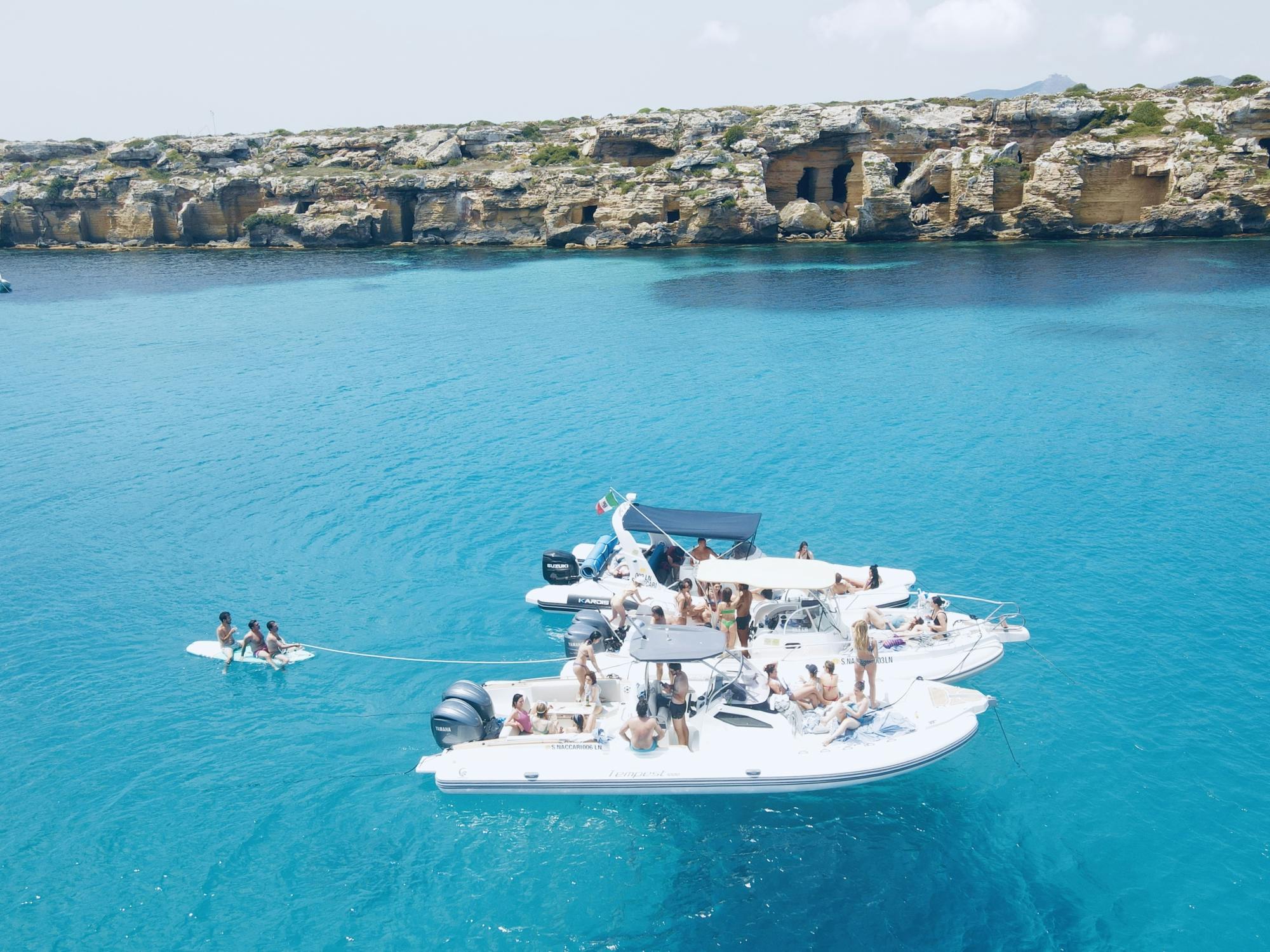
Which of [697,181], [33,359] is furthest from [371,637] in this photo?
[697,181]

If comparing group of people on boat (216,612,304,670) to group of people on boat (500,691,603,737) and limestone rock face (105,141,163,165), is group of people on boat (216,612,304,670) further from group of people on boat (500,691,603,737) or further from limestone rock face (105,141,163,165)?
limestone rock face (105,141,163,165)

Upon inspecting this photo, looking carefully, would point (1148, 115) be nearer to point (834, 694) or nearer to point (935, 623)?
point (935, 623)

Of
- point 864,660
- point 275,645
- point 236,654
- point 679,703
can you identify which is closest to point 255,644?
point 275,645

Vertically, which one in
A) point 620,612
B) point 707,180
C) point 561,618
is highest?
point 707,180

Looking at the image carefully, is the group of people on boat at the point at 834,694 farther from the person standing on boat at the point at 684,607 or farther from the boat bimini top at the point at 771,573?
the person standing on boat at the point at 684,607

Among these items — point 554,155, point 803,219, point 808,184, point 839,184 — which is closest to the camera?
point 803,219

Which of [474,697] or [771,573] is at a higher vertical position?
[771,573]
